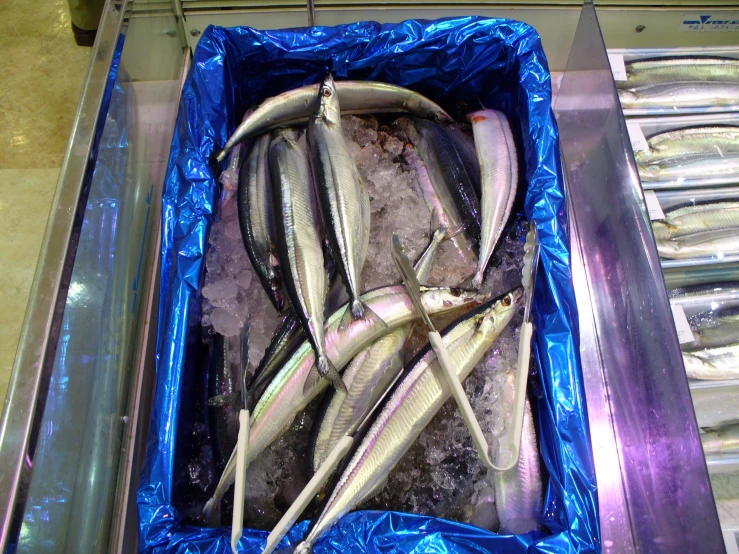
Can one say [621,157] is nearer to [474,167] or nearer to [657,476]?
[474,167]

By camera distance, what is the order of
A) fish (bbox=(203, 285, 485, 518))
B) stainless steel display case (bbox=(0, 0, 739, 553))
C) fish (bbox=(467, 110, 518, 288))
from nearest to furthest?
stainless steel display case (bbox=(0, 0, 739, 553))
fish (bbox=(203, 285, 485, 518))
fish (bbox=(467, 110, 518, 288))

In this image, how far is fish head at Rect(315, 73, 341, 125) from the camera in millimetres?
1587

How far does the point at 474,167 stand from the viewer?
66.9 inches

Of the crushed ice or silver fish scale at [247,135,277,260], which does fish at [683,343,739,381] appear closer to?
the crushed ice

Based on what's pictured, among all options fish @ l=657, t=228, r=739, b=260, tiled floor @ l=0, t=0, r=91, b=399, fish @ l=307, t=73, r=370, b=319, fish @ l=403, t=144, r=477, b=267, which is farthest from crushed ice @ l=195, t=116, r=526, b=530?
tiled floor @ l=0, t=0, r=91, b=399

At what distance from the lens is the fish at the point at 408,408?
1.16m

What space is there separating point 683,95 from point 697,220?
0.60 m

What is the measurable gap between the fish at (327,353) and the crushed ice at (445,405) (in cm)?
10

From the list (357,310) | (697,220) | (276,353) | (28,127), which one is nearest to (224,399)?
(276,353)

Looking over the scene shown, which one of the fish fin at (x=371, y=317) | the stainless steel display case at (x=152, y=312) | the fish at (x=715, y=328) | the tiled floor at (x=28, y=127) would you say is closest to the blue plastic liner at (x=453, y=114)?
the stainless steel display case at (x=152, y=312)

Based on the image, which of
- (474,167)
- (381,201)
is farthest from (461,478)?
(474,167)

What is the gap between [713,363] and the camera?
153 centimetres

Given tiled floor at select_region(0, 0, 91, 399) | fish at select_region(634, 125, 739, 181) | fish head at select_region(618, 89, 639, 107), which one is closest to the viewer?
fish at select_region(634, 125, 739, 181)

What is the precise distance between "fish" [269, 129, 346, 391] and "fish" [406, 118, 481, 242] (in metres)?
0.42
